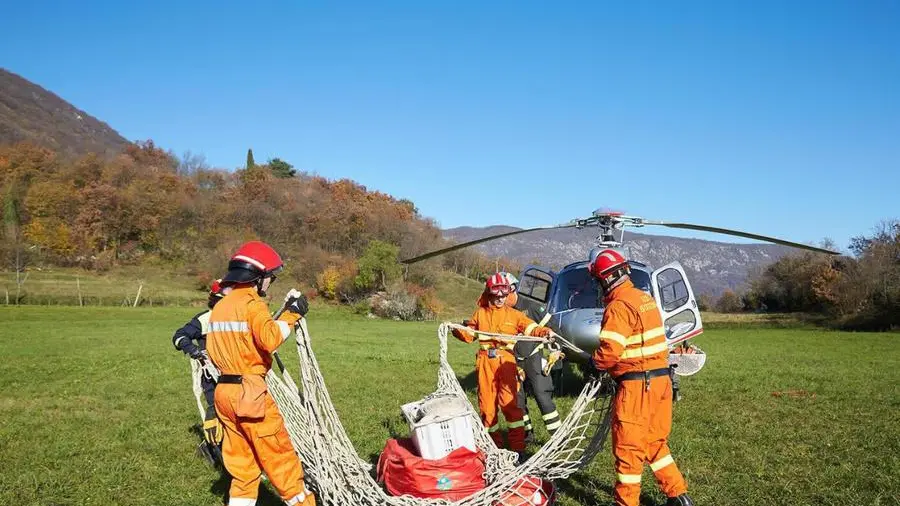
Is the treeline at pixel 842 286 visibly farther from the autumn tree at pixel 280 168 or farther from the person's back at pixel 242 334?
the autumn tree at pixel 280 168

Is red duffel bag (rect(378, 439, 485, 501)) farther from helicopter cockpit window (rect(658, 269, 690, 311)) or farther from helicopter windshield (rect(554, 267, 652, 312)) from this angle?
helicopter cockpit window (rect(658, 269, 690, 311))

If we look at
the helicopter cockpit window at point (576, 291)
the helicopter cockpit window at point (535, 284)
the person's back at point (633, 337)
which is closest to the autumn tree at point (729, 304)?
the helicopter cockpit window at point (535, 284)

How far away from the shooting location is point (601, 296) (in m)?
9.95

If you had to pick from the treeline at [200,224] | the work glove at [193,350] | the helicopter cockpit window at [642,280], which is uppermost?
the treeline at [200,224]

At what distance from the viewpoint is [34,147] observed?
81.2 m

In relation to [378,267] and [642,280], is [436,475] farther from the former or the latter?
[378,267]

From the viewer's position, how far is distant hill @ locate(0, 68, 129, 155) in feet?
359

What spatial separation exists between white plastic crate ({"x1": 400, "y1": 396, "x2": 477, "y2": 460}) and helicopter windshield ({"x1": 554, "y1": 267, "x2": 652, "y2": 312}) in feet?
16.2

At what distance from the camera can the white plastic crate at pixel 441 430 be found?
17.8 feet

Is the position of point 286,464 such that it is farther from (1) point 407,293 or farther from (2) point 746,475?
(1) point 407,293

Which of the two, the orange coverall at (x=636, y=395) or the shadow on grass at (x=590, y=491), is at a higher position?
the orange coverall at (x=636, y=395)

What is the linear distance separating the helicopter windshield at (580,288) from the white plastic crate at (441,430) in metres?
4.92

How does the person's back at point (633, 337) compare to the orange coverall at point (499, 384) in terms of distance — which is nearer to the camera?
the person's back at point (633, 337)

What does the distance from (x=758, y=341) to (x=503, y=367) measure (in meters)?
23.5
